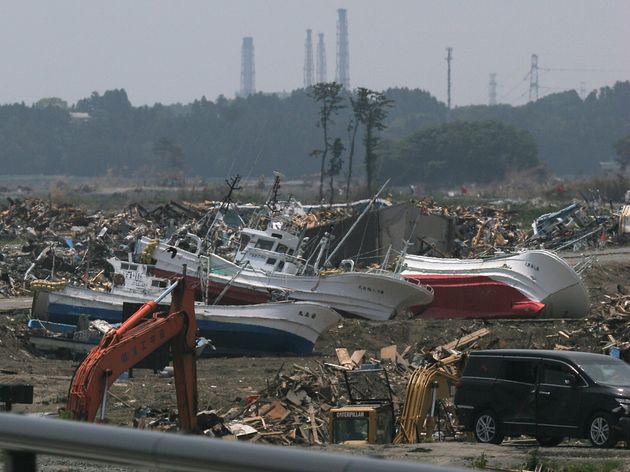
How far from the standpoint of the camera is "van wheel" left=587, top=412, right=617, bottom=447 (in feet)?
53.8

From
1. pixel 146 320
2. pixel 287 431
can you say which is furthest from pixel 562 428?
pixel 146 320

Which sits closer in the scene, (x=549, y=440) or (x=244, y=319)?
(x=549, y=440)

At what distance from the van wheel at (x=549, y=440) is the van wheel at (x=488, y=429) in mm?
526

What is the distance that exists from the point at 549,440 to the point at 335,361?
448 inches

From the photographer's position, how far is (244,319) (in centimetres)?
3061

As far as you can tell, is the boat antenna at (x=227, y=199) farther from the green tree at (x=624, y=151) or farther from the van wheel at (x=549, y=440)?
the green tree at (x=624, y=151)

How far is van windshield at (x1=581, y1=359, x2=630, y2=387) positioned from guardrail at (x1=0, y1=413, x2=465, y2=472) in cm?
1306

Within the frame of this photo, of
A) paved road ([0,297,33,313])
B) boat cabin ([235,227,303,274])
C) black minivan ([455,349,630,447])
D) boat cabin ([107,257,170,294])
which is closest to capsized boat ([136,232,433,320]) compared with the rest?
boat cabin ([235,227,303,274])

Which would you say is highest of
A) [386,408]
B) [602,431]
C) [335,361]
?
[602,431]

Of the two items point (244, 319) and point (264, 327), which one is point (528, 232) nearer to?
point (264, 327)

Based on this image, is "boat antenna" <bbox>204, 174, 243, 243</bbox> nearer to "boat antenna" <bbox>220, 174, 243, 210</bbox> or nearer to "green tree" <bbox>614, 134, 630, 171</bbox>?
"boat antenna" <bbox>220, 174, 243, 210</bbox>

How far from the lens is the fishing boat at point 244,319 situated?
30625mm

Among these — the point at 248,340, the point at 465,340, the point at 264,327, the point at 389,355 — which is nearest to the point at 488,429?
the point at 389,355

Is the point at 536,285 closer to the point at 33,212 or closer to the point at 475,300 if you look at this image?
the point at 475,300
